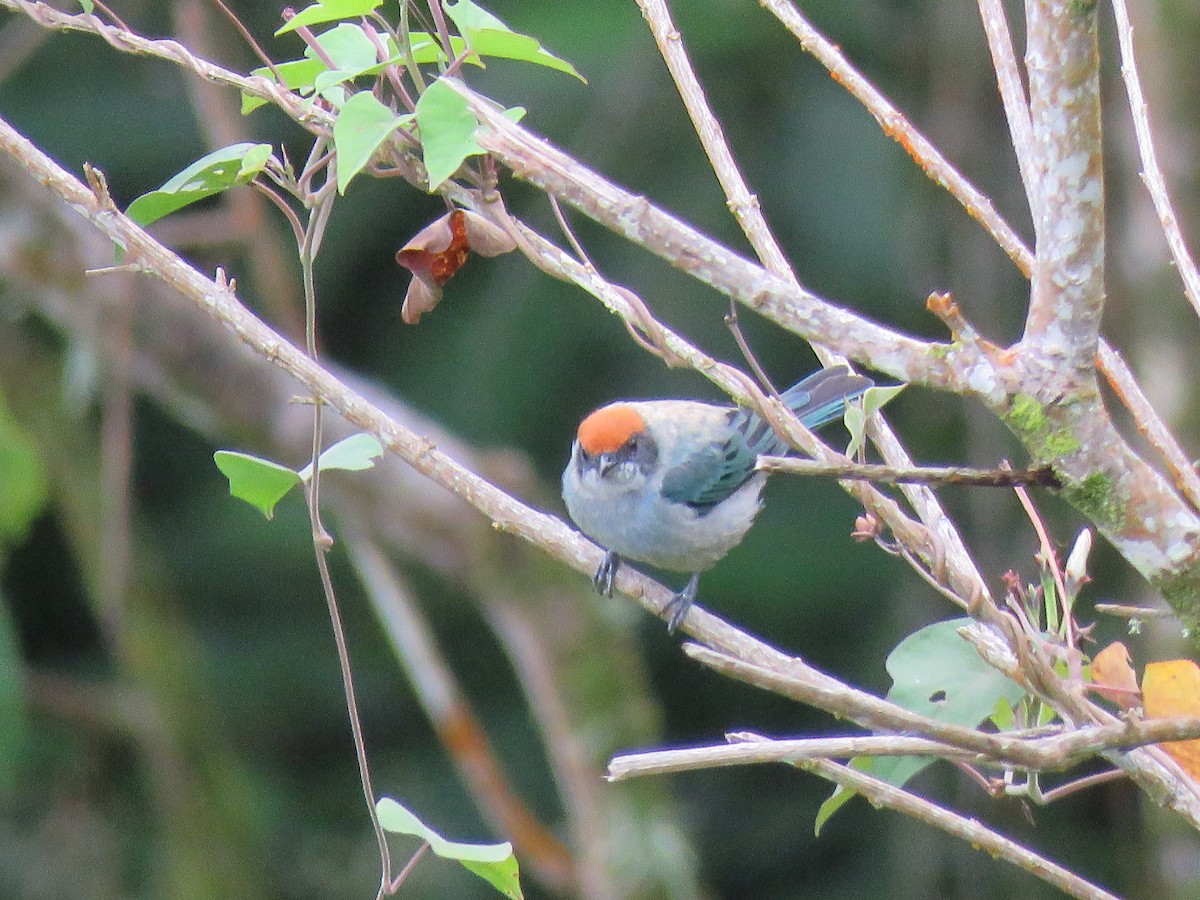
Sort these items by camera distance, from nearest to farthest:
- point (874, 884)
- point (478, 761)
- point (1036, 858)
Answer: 1. point (1036, 858)
2. point (478, 761)
3. point (874, 884)

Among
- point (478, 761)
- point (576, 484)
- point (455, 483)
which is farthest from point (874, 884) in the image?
point (455, 483)

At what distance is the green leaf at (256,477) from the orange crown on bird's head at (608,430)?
170cm

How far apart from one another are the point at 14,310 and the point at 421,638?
2.24 meters

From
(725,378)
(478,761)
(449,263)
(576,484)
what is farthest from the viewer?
(478,761)

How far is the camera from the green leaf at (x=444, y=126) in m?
1.40

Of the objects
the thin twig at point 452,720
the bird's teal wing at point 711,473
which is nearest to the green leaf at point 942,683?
the bird's teal wing at point 711,473

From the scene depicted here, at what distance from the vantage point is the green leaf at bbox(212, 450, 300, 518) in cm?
188

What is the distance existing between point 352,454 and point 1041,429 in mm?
1047

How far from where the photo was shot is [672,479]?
145 inches

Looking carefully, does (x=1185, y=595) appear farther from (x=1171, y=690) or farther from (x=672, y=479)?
(x=672, y=479)

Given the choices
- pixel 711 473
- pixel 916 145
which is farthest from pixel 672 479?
pixel 916 145

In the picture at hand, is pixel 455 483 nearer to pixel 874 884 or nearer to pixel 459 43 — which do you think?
pixel 459 43

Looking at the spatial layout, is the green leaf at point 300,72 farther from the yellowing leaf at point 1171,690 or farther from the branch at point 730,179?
the yellowing leaf at point 1171,690

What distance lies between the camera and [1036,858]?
153 cm
